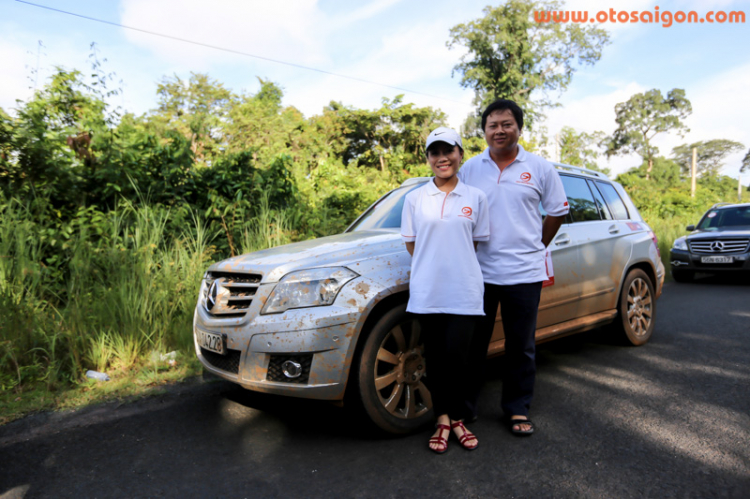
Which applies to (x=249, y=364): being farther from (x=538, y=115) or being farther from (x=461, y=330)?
(x=538, y=115)

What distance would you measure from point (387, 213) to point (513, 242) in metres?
1.53

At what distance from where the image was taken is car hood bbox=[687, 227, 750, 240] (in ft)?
33.7

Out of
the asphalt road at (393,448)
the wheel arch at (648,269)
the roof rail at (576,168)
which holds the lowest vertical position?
the asphalt road at (393,448)

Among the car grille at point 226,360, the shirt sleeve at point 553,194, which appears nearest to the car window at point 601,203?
the shirt sleeve at point 553,194

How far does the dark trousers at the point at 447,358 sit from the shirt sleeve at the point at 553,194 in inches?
34.0

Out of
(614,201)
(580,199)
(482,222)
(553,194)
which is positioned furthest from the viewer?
(614,201)

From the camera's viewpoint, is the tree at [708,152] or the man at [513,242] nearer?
the man at [513,242]

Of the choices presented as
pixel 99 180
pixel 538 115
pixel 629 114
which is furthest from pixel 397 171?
pixel 629 114

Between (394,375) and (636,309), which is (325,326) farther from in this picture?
(636,309)

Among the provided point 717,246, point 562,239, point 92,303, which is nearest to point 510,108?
point 562,239

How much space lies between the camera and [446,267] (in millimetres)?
2885

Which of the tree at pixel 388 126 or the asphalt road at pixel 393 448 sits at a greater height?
the tree at pixel 388 126

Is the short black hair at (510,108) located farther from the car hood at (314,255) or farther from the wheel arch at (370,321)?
the wheel arch at (370,321)

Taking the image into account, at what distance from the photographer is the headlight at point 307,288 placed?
10.00 feet
